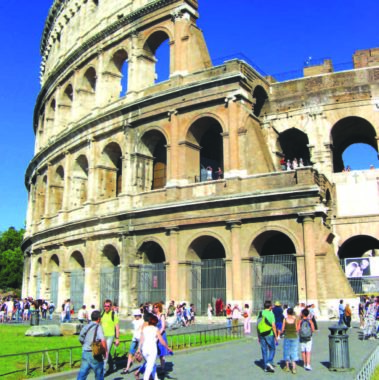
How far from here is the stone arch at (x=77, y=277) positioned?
A: 25547mm

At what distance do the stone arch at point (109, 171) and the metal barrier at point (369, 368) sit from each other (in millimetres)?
18892

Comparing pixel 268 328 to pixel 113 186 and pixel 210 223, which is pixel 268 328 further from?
pixel 113 186

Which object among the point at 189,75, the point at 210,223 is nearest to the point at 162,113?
the point at 189,75

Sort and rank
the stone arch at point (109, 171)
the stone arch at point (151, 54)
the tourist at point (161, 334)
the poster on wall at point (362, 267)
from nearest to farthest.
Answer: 1. the tourist at point (161, 334)
2. the poster on wall at point (362, 267)
3. the stone arch at point (151, 54)
4. the stone arch at point (109, 171)

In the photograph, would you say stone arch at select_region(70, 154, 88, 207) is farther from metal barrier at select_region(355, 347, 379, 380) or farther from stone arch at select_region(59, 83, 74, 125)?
metal barrier at select_region(355, 347, 379, 380)

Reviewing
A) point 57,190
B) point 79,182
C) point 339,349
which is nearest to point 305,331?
point 339,349

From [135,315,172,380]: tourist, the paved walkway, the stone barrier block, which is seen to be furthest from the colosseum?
[135,315,172,380]: tourist

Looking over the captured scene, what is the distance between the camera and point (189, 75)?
23016mm

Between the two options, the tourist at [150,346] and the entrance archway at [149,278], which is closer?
the tourist at [150,346]

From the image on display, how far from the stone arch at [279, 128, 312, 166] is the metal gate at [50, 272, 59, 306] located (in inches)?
581

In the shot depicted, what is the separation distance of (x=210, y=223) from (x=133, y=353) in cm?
1136

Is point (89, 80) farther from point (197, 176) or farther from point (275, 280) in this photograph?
point (275, 280)

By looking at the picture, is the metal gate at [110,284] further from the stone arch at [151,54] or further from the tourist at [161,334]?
the tourist at [161,334]

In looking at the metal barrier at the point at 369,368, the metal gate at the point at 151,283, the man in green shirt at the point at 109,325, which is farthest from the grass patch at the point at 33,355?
the metal gate at the point at 151,283
